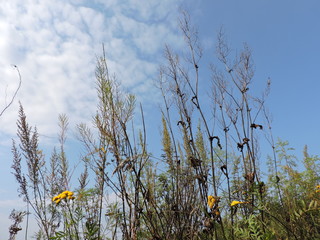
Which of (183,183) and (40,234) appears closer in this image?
(183,183)

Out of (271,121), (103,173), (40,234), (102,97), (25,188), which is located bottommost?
(40,234)

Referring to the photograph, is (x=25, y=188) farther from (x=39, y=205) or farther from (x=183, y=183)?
(x=183, y=183)

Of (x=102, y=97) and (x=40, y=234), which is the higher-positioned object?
(x=102, y=97)

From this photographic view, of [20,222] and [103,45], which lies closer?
[103,45]

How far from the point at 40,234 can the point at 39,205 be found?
1.72 ft

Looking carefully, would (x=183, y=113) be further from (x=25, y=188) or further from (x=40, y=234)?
(x=40, y=234)

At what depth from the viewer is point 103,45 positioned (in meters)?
2.06

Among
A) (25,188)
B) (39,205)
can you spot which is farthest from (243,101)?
(25,188)

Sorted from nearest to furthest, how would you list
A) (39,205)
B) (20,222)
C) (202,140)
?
1. (202,140)
2. (39,205)
3. (20,222)

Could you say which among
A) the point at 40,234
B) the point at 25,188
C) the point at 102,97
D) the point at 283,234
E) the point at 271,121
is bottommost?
the point at 283,234

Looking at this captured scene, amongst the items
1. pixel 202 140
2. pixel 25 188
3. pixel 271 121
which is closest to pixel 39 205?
pixel 25 188

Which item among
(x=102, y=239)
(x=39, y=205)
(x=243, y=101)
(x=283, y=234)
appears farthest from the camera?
(x=39, y=205)

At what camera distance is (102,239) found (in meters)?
2.18

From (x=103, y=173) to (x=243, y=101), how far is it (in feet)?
4.73
